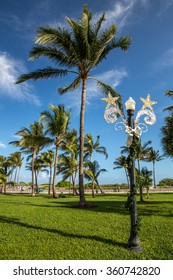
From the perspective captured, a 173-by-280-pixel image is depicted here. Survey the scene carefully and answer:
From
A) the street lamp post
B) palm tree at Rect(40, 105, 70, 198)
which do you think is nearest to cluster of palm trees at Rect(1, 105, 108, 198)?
palm tree at Rect(40, 105, 70, 198)

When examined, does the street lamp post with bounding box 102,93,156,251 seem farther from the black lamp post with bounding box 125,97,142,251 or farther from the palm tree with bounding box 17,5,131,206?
the palm tree with bounding box 17,5,131,206

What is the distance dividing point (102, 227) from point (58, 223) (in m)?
1.78

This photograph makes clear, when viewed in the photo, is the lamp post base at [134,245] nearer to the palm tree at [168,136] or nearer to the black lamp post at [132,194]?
the black lamp post at [132,194]

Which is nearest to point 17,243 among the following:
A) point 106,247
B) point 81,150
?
point 106,247

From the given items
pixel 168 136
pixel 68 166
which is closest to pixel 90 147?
pixel 68 166

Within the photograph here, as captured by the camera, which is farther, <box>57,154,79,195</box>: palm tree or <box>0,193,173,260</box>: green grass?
<box>57,154,79,195</box>: palm tree

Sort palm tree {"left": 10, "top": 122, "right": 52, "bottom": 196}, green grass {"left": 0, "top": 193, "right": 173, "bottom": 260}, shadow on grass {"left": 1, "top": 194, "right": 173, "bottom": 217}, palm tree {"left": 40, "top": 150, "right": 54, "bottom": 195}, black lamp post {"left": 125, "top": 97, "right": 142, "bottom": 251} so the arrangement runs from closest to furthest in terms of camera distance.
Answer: green grass {"left": 0, "top": 193, "right": 173, "bottom": 260} → black lamp post {"left": 125, "top": 97, "right": 142, "bottom": 251} → shadow on grass {"left": 1, "top": 194, "right": 173, "bottom": 217} → palm tree {"left": 10, "top": 122, "right": 52, "bottom": 196} → palm tree {"left": 40, "top": 150, "right": 54, "bottom": 195}

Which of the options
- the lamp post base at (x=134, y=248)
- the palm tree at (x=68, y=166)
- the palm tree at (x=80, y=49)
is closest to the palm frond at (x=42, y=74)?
the palm tree at (x=80, y=49)
